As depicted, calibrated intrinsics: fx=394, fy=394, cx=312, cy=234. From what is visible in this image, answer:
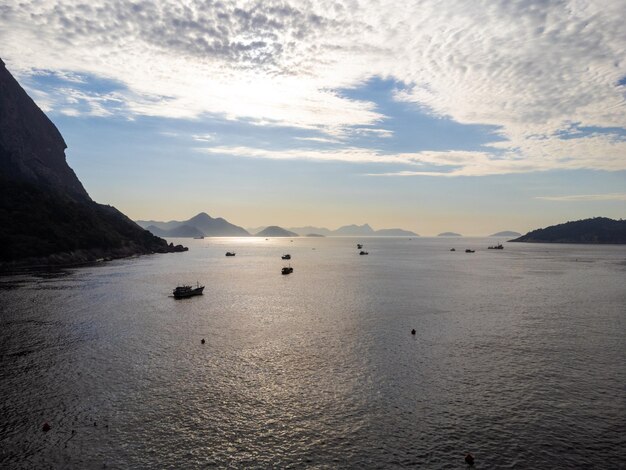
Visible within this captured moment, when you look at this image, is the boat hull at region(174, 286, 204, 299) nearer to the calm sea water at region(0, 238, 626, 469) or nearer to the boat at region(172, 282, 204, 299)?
the boat at region(172, 282, 204, 299)

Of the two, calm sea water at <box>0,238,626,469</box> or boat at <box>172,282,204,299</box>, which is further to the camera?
boat at <box>172,282,204,299</box>

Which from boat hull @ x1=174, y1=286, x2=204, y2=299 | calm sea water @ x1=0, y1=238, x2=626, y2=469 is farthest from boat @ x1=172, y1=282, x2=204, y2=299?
calm sea water @ x1=0, y1=238, x2=626, y2=469

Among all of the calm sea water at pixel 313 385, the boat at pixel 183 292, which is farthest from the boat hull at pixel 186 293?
the calm sea water at pixel 313 385

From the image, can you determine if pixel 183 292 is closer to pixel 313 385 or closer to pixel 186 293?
pixel 186 293

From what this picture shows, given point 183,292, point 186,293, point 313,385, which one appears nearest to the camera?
point 313,385

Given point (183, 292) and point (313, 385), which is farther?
point (183, 292)

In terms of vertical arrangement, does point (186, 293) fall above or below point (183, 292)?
below

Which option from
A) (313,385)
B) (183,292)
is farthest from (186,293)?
(313,385)

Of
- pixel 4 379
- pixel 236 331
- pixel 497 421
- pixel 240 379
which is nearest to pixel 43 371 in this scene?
pixel 4 379

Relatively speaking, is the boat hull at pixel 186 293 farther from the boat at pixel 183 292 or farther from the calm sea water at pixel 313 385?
the calm sea water at pixel 313 385
